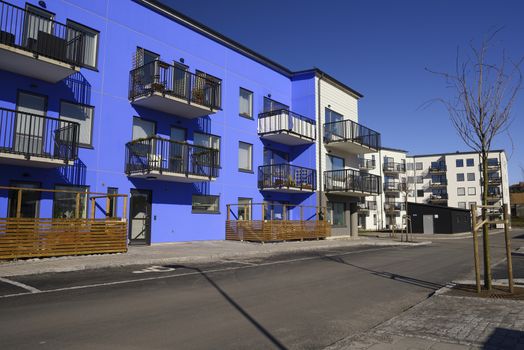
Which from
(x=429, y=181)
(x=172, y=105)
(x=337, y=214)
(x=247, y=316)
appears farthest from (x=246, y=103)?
(x=429, y=181)

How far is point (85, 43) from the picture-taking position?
16.8 metres

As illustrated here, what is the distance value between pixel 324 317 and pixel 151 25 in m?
17.4

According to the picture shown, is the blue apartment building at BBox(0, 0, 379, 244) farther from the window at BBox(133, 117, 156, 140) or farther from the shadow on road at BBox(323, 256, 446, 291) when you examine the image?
the shadow on road at BBox(323, 256, 446, 291)

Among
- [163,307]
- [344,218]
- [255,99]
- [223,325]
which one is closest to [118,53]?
[255,99]

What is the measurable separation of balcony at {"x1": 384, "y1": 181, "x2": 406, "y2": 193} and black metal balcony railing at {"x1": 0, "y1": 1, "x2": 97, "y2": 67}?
62798 mm

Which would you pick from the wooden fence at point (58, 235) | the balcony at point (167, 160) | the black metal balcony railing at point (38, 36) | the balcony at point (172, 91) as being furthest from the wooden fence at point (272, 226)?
the black metal balcony railing at point (38, 36)

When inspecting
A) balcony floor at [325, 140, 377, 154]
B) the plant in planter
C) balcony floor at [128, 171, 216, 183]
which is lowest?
balcony floor at [128, 171, 216, 183]

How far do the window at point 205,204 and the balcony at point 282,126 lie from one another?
5.61 meters

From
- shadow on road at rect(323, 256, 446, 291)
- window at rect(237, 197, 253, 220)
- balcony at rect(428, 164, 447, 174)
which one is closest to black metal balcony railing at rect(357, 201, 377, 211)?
balcony at rect(428, 164, 447, 174)

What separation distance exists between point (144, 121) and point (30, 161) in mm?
6202

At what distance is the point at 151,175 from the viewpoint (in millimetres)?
17672

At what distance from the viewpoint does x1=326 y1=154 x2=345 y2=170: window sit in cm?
2934

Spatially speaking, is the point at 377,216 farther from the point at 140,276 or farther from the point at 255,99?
the point at 140,276

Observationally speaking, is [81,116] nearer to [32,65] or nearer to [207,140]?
[32,65]
